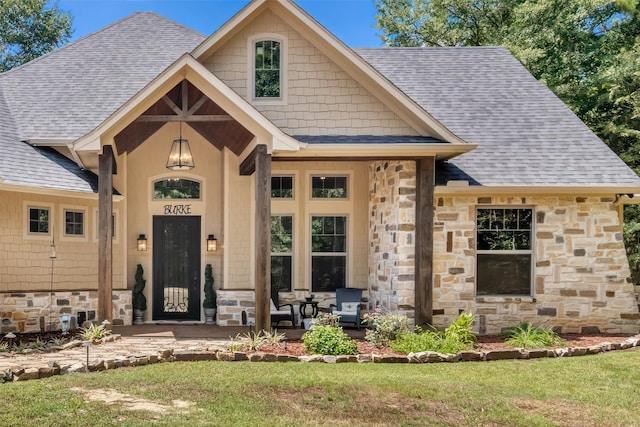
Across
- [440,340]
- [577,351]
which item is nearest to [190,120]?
[440,340]

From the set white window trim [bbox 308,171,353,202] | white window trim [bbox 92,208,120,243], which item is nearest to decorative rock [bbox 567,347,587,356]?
white window trim [bbox 308,171,353,202]

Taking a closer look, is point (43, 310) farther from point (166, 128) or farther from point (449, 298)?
point (449, 298)

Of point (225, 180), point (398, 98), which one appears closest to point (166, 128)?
point (225, 180)

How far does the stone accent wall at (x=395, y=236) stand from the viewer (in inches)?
388

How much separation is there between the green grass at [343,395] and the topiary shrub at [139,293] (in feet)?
14.5

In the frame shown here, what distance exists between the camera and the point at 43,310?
1035cm

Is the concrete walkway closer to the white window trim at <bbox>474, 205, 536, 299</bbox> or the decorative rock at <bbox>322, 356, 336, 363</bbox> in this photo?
the decorative rock at <bbox>322, 356, 336, 363</bbox>

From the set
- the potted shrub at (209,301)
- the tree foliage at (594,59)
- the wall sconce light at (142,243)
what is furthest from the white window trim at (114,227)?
the tree foliage at (594,59)

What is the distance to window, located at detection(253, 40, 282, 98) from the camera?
33.7 feet

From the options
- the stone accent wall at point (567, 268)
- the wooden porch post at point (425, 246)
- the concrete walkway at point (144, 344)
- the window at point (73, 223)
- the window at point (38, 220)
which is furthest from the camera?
the window at point (73, 223)

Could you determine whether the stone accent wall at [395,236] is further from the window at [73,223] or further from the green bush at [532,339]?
the window at [73,223]

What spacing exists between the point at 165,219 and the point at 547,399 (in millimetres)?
8424

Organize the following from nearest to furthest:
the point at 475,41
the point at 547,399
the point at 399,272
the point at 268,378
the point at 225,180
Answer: the point at 547,399 → the point at 268,378 → the point at 399,272 → the point at 225,180 → the point at 475,41

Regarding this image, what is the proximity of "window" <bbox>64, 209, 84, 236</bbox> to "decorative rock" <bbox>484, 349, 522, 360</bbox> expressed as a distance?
8084 millimetres
